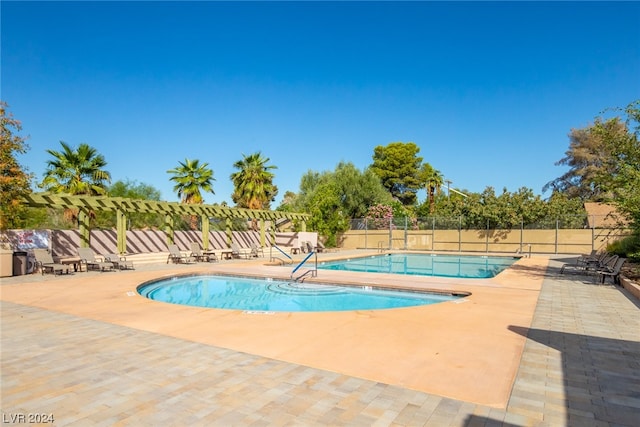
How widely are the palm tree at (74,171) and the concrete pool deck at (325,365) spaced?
12.4 meters

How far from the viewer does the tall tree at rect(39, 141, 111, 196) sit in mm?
17391

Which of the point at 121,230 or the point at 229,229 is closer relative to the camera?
the point at 121,230

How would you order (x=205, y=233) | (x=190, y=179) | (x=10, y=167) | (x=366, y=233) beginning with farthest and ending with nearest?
(x=366, y=233) → (x=190, y=179) → (x=205, y=233) → (x=10, y=167)

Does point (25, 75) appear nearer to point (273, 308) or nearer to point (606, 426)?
point (273, 308)

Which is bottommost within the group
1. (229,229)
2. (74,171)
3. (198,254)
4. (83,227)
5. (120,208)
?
(198,254)

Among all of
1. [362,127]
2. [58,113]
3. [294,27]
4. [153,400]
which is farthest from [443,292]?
[362,127]

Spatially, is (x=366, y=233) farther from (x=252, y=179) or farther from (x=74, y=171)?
(x=74, y=171)

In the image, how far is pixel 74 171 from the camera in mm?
17719

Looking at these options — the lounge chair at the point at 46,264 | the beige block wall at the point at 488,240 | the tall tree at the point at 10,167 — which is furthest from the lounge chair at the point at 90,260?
the beige block wall at the point at 488,240

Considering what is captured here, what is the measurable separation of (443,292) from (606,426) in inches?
249

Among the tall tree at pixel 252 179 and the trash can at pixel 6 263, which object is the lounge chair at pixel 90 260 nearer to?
the trash can at pixel 6 263

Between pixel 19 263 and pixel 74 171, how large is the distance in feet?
23.5

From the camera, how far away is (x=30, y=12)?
454 inches

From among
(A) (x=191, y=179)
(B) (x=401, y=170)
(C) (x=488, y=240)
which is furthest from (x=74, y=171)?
(B) (x=401, y=170)
